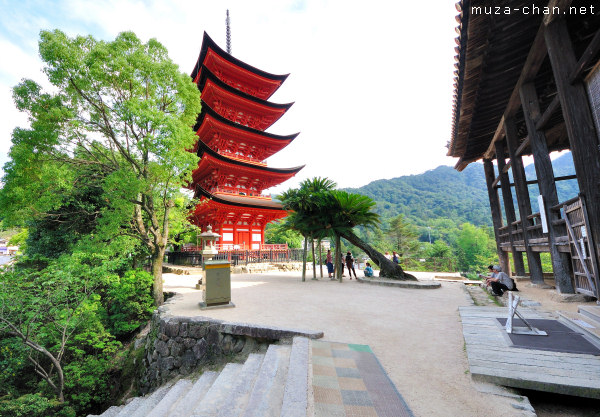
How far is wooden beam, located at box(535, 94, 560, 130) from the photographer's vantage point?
5520 millimetres

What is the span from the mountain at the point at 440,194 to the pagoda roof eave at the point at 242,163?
78610mm

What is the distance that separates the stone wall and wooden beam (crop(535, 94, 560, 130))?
22.9 ft

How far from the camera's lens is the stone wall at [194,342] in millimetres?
4387

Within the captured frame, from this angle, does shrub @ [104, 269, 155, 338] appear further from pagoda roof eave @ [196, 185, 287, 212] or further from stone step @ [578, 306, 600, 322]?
stone step @ [578, 306, 600, 322]

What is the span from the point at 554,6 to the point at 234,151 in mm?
19494

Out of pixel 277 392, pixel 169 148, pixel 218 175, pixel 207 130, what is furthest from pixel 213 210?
pixel 277 392

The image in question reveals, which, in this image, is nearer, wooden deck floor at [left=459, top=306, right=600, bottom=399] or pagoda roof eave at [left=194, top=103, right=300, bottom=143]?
wooden deck floor at [left=459, top=306, right=600, bottom=399]

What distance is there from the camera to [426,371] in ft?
9.88

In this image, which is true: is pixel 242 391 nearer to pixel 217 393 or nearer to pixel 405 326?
pixel 217 393

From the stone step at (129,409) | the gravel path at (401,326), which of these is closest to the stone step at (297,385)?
the gravel path at (401,326)

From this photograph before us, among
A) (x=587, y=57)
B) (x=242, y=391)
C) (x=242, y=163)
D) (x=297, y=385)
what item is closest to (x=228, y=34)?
(x=242, y=163)

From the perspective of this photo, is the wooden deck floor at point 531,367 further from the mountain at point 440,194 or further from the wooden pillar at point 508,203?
the mountain at point 440,194

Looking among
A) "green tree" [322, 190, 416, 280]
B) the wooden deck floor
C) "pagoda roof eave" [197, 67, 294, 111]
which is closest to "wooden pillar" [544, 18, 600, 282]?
the wooden deck floor

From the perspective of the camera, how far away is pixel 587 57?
4254 mm
